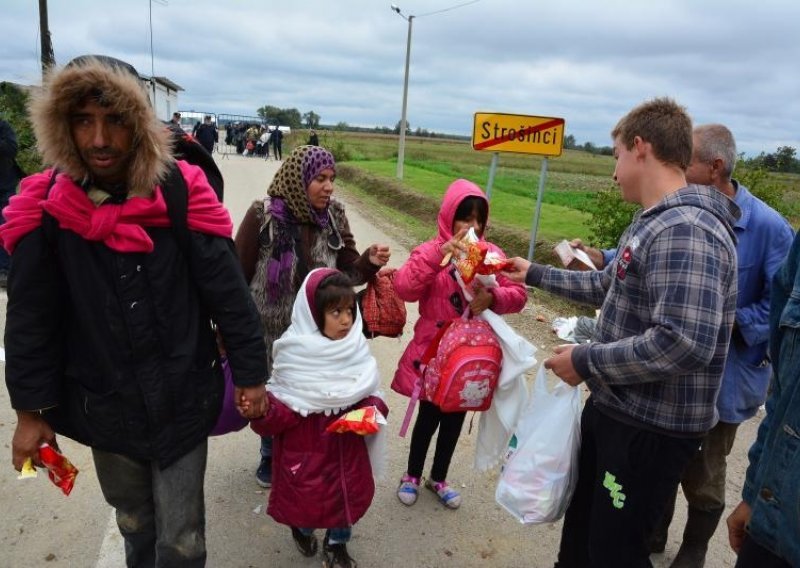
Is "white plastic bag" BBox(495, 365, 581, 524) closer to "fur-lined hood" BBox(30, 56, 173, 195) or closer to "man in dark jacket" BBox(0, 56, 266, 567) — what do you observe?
"man in dark jacket" BBox(0, 56, 266, 567)

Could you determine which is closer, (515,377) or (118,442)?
(118,442)

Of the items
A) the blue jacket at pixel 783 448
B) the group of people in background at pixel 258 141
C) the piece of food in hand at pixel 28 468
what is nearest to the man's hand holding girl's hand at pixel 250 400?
the piece of food in hand at pixel 28 468

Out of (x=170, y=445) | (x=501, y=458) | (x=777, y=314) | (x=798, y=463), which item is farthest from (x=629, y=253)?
(x=170, y=445)

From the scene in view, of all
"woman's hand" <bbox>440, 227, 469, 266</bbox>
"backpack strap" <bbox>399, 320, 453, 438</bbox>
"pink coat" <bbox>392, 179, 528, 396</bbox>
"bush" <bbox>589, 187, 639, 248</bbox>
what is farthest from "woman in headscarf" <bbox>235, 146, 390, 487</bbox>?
"bush" <bbox>589, 187, 639, 248</bbox>

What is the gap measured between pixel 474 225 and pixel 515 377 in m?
0.85

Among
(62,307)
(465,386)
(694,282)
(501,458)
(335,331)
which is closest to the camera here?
(694,282)

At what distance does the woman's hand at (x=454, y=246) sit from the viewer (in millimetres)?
2753

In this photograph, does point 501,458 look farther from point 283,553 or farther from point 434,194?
point 434,194

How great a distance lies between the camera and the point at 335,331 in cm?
255

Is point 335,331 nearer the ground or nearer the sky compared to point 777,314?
nearer the ground

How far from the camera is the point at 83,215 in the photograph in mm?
1833

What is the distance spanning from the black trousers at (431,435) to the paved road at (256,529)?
195 millimetres

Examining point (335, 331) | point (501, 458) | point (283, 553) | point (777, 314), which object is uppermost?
point (777, 314)

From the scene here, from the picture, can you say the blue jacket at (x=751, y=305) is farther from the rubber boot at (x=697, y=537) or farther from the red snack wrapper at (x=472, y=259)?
the red snack wrapper at (x=472, y=259)
